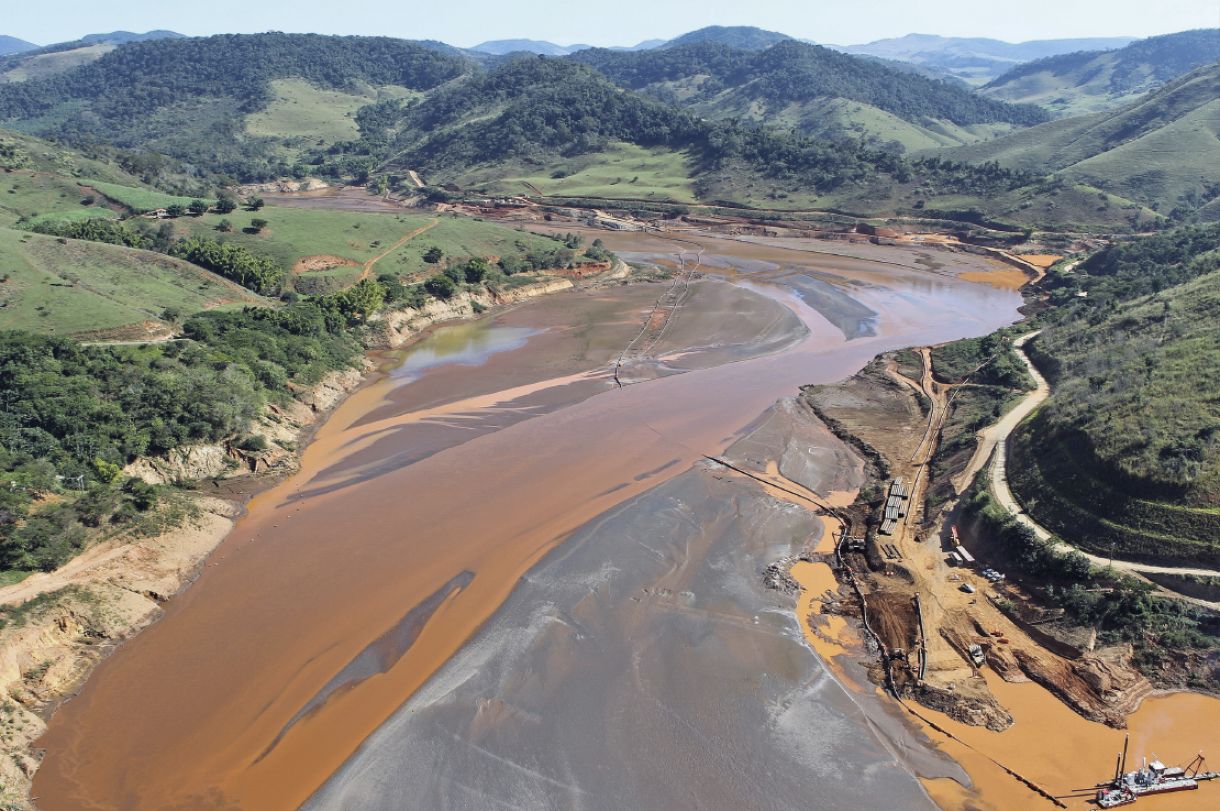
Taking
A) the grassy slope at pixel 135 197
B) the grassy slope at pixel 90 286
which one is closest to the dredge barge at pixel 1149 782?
the grassy slope at pixel 90 286

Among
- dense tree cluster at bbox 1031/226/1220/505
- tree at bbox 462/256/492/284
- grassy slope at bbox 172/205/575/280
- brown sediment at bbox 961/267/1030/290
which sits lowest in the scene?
brown sediment at bbox 961/267/1030/290

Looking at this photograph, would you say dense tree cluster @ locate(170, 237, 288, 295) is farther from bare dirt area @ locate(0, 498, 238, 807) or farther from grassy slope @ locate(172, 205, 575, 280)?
bare dirt area @ locate(0, 498, 238, 807)

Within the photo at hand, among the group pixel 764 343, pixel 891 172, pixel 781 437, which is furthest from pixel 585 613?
pixel 891 172

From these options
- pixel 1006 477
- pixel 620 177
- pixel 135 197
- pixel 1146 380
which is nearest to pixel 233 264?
pixel 135 197

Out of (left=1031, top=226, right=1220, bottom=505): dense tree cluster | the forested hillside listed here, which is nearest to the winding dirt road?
(left=1031, top=226, right=1220, bottom=505): dense tree cluster

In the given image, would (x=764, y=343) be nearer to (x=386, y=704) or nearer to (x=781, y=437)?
(x=781, y=437)
